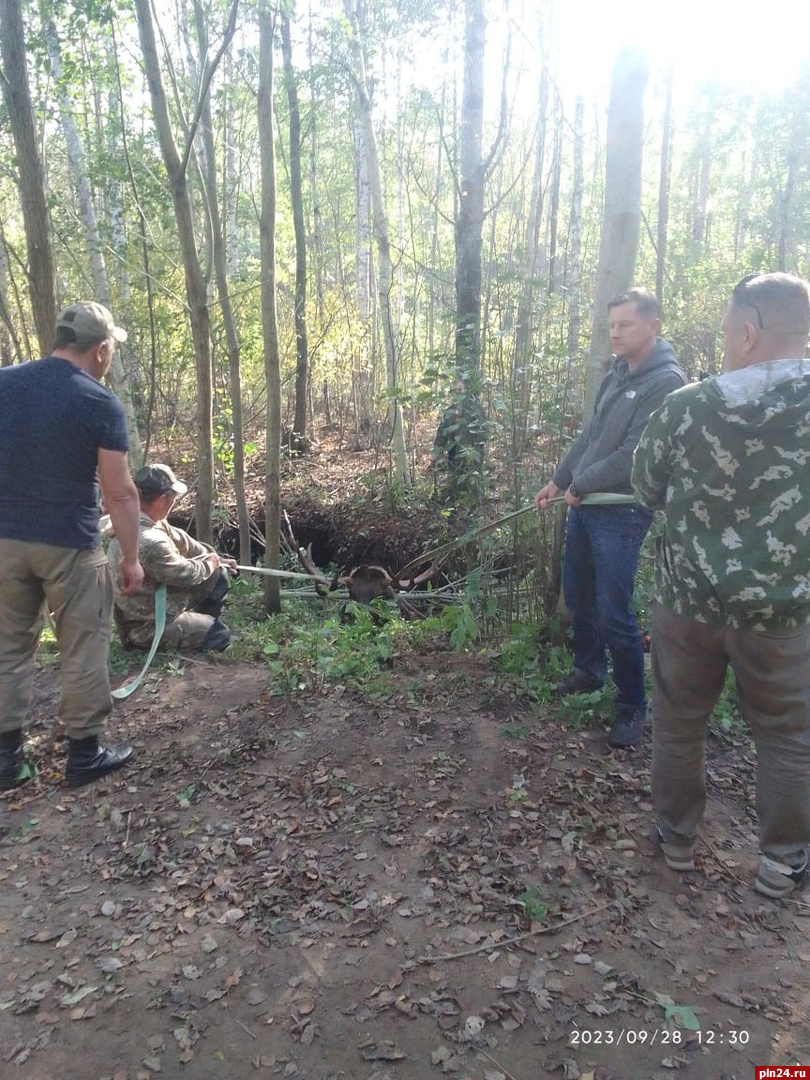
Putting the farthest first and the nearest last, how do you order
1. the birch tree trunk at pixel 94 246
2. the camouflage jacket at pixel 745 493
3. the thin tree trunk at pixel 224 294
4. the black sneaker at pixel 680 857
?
the birch tree trunk at pixel 94 246 → the thin tree trunk at pixel 224 294 → the black sneaker at pixel 680 857 → the camouflage jacket at pixel 745 493

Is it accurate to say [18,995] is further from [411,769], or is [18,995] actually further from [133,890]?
[411,769]

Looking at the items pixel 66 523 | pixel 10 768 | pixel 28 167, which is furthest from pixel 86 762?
pixel 28 167

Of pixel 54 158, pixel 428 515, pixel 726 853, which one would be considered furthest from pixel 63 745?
pixel 54 158

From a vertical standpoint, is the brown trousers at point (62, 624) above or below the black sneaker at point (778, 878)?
above

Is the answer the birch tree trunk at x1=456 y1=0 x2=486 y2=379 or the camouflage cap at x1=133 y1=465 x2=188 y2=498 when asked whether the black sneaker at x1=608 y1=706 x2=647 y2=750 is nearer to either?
the camouflage cap at x1=133 y1=465 x2=188 y2=498

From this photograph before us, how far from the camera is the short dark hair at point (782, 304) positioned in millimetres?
2504

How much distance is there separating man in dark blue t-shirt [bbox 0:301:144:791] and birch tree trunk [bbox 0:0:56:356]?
4.28 feet

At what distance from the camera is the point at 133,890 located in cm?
293

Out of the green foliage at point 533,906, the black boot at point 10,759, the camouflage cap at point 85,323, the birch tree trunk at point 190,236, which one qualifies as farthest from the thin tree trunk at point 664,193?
the black boot at point 10,759

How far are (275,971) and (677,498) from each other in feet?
7.26

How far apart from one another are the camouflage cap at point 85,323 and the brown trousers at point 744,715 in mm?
2790

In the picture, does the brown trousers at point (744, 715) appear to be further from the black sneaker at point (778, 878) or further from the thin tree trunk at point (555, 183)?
the thin tree trunk at point (555, 183)

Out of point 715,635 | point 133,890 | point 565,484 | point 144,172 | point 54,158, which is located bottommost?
point 133,890

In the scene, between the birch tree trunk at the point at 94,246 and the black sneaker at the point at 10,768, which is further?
the birch tree trunk at the point at 94,246
